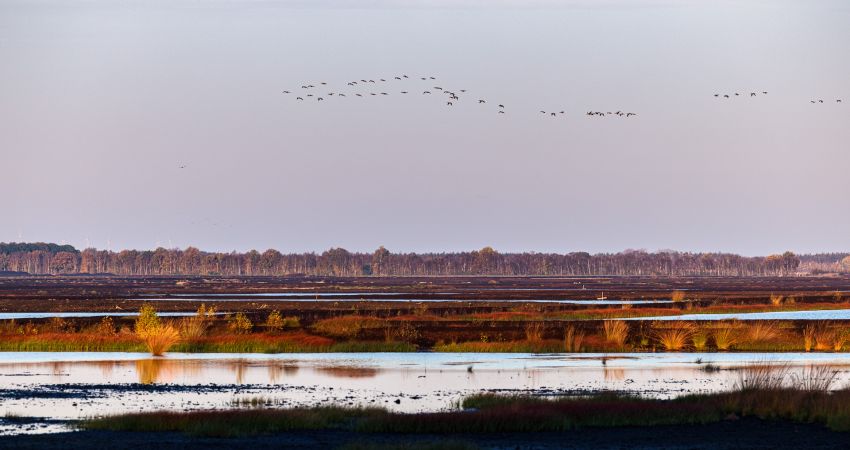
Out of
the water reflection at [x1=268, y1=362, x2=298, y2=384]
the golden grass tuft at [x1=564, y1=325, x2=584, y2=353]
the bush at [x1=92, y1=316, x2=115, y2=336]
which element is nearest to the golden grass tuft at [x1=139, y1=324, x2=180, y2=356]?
the water reflection at [x1=268, y1=362, x2=298, y2=384]

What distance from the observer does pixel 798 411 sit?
90.1 feet

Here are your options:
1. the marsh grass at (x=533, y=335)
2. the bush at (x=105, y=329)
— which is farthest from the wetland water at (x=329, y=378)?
the bush at (x=105, y=329)

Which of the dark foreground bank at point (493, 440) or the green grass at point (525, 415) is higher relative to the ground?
the green grass at point (525, 415)

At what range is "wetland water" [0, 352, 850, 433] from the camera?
99.6 ft

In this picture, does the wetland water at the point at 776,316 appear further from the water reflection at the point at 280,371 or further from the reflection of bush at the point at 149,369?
the reflection of bush at the point at 149,369

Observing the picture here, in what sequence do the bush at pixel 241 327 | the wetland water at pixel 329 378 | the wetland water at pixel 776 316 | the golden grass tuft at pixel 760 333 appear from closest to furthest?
the wetland water at pixel 329 378 < the golden grass tuft at pixel 760 333 < the bush at pixel 241 327 < the wetland water at pixel 776 316

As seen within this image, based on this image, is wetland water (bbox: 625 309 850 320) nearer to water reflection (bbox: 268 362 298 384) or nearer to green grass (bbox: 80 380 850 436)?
water reflection (bbox: 268 362 298 384)

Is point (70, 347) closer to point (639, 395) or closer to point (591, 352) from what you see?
point (591, 352)

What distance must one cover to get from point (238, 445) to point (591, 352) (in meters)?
27.5

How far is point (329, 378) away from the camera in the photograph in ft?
123

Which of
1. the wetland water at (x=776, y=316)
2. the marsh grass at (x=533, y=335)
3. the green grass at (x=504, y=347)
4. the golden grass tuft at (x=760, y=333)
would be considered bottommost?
the green grass at (x=504, y=347)

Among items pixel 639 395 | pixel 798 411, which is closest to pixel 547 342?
pixel 639 395

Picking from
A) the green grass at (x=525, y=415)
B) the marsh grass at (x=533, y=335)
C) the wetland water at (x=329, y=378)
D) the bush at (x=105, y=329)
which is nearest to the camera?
the green grass at (x=525, y=415)

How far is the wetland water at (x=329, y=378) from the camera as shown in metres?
30.4
